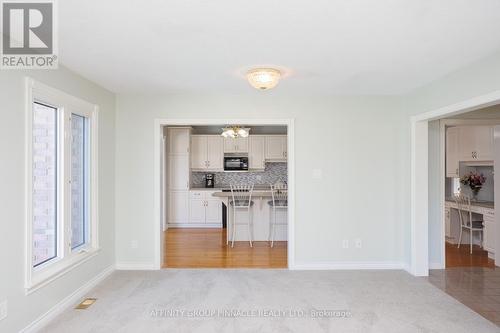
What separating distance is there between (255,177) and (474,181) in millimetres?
4491

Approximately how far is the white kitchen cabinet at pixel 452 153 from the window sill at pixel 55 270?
20.0ft

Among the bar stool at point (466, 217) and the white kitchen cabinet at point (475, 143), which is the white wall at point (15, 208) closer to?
the bar stool at point (466, 217)

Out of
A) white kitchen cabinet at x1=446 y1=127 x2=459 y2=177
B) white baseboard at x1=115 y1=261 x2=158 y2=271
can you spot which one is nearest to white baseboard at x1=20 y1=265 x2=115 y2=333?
white baseboard at x1=115 y1=261 x2=158 y2=271

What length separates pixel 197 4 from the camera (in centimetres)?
194

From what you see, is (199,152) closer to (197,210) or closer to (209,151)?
(209,151)

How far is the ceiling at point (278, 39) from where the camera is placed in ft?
6.53

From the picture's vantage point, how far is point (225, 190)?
7.21 m

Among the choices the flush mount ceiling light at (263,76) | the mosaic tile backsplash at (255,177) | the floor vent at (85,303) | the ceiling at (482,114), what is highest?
the flush mount ceiling light at (263,76)

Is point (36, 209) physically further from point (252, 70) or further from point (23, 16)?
point (252, 70)

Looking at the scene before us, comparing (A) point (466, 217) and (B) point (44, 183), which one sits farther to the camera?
(A) point (466, 217)

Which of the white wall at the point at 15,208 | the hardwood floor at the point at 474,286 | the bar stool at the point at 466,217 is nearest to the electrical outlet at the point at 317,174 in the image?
the hardwood floor at the point at 474,286

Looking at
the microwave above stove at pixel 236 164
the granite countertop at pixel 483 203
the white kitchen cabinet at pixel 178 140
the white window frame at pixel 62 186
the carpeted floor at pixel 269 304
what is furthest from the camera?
the microwave above stove at pixel 236 164

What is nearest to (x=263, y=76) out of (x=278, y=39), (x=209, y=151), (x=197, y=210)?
(x=278, y=39)

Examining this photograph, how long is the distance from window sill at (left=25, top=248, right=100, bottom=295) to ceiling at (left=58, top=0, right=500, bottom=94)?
1.92 meters
